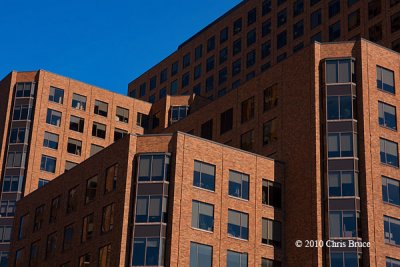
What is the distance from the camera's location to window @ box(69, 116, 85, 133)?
10488 cm

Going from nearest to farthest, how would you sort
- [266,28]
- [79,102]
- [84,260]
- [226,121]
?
1. [84,260]
2. [226,121]
3. [79,102]
4. [266,28]

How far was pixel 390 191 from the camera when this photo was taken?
69000mm

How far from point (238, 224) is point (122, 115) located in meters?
45.4

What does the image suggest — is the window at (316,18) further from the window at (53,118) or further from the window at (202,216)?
the window at (202,216)

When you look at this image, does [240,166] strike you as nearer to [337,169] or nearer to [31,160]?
[337,169]

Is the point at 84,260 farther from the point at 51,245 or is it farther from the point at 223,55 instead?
the point at 223,55

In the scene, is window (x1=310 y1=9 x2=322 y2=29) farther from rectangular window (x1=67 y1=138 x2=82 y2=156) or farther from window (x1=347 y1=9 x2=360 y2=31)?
rectangular window (x1=67 y1=138 x2=82 y2=156)

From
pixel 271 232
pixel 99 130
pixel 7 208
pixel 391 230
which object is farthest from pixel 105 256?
pixel 99 130

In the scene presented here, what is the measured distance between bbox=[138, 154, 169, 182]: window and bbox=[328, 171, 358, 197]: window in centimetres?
1395

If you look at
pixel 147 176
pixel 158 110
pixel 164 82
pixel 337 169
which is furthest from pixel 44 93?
pixel 337 169

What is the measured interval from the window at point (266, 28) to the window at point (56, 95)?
2798 centimetres

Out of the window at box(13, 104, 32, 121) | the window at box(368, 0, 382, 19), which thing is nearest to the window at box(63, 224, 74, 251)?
the window at box(13, 104, 32, 121)

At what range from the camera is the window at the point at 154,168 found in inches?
2623

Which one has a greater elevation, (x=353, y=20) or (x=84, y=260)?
(x=353, y=20)
